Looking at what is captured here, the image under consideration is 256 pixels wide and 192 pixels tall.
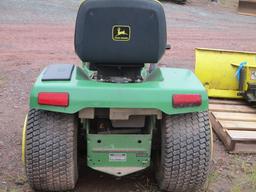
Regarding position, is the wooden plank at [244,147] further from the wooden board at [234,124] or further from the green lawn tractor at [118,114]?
the green lawn tractor at [118,114]

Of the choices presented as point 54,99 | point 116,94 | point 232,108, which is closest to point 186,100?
point 116,94

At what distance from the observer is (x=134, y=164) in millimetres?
3510

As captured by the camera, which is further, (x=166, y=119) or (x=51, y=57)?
(x=51, y=57)

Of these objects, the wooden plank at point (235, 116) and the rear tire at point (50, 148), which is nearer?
the rear tire at point (50, 148)

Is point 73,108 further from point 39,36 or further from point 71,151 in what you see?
point 39,36

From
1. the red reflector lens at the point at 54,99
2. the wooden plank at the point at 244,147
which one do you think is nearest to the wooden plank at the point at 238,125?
the wooden plank at the point at 244,147

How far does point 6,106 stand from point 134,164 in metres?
2.51

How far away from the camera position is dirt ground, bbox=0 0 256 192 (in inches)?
153

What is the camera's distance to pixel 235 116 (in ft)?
17.2

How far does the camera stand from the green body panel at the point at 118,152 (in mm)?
3455

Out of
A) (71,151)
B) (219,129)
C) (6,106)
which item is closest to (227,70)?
(219,129)

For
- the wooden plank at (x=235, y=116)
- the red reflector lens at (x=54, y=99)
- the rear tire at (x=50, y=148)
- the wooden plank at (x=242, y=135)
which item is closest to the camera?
the red reflector lens at (x=54, y=99)

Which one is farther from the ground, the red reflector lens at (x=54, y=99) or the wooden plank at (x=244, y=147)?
the red reflector lens at (x=54, y=99)

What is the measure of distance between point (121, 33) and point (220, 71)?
263 centimetres
